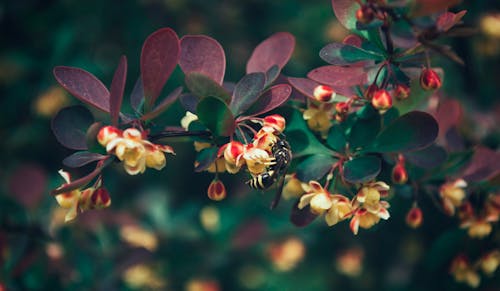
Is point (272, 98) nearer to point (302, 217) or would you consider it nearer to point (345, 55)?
point (345, 55)

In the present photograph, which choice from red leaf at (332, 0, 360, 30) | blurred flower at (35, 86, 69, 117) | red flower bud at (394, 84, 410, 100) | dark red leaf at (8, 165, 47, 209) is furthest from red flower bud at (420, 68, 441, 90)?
blurred flower at (35, 86, 69, 117)

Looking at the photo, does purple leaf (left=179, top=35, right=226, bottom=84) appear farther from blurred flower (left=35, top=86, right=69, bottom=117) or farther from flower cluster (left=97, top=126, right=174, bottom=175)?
blurred flower (left=35, top=86, right=69, bottom=117)

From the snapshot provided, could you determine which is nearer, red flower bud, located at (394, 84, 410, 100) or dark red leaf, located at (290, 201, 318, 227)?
red flower bud, located at (394, 84, 410, 100)

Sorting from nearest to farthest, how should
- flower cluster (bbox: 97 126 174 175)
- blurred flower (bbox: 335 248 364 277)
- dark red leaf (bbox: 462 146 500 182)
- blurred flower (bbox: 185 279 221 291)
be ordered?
flower cluster (bbox: 97 126 174 175), dark red leaf (bbox: 462 146 500 182), blurred flower (bbox: 185 279 221 291), blurred flower (bbox: 335 248 364 277)

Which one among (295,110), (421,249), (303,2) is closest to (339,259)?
(421,249)

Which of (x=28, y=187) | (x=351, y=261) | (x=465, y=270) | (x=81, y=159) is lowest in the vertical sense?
(x=351, y=261)

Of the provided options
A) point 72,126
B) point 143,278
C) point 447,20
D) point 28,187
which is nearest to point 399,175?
point 447,20

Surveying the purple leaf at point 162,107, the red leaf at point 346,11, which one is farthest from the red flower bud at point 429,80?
the purple leaf at point 162,107

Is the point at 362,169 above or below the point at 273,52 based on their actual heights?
below
